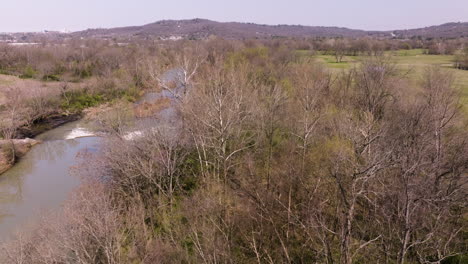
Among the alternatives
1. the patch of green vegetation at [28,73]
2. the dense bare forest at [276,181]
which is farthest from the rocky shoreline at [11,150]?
the patch of green vegetation at [28,73]

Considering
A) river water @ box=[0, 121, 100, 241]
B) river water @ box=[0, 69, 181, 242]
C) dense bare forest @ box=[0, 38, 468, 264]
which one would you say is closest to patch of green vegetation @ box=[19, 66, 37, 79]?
dense bare forest @ box=[0, 38, 468, 264]

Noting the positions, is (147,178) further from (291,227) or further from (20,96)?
(20,96)

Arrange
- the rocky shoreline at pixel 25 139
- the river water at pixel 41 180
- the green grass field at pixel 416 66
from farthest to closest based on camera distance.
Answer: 1. the green grass field at pixel 416 66
2. the rocky shoreline at pixel 25 139
3. the river water at pixel 41 180

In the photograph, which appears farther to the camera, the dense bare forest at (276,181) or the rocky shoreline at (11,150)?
the rocky shoreline at (11,150)

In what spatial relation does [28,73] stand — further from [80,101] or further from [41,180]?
[41,180]

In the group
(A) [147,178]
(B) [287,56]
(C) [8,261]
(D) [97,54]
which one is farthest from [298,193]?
(D) [97,54]

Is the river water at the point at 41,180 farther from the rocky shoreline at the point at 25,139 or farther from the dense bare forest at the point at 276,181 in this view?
the dense bare forest at the point at 276,181

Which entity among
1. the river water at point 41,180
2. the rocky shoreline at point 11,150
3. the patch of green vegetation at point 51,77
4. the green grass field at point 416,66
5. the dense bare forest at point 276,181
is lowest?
the river water at point 41,180
